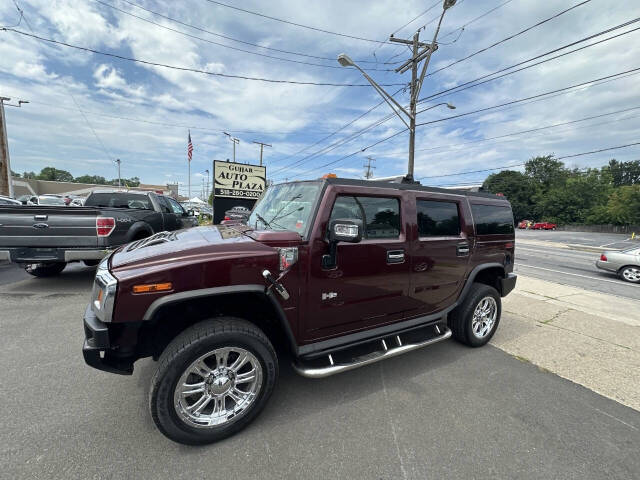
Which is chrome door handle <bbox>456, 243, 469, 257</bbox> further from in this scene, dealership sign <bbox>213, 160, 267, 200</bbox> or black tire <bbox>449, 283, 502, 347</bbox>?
dealership sign <bbox>213, 160, 267, 200</bbox>

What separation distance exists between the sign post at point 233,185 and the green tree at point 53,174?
120366mm

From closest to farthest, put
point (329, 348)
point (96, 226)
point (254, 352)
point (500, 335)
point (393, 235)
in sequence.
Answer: point (254, 352) → point (329, 348) → point (393, 235) → point (500, 335) → point (96, 226)

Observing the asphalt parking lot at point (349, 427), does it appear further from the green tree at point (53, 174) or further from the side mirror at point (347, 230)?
the green tree at point (53, 174)

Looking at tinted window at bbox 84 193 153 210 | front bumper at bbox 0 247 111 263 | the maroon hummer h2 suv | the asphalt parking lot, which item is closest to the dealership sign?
tinted window at bbox 84 193 153 210

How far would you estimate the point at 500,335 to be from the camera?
4.06 meters

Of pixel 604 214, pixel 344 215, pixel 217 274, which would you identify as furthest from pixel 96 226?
pixel 604 214

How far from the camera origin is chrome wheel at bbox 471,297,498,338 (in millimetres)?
3609

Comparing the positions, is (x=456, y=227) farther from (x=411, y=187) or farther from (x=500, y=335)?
(x=500, y=335)

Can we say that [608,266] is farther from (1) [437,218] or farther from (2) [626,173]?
(2) [626,173]

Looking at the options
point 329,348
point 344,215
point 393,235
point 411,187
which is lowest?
point 329,348

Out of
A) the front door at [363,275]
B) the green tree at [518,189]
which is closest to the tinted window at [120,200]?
the front door at [363,275]

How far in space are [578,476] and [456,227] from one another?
2204 mm

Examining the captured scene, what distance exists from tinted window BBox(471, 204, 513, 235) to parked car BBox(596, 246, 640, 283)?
10004 mm

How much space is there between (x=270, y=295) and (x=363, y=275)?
855mm
